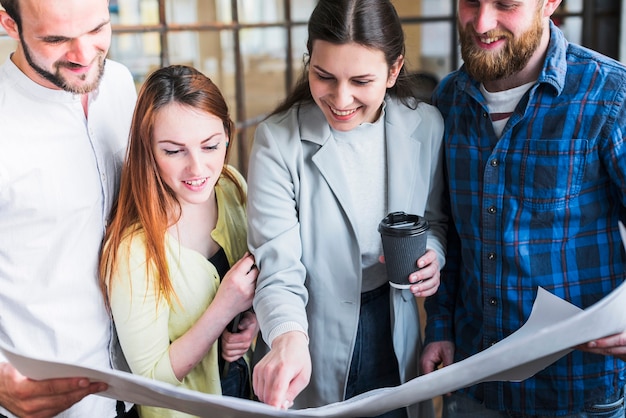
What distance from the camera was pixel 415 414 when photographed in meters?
1.60

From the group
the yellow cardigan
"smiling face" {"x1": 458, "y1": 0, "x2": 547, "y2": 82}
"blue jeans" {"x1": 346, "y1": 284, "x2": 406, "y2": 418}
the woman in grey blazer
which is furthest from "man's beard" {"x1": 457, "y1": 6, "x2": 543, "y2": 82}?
the yellow cardigan

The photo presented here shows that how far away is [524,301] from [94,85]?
39.5 inches

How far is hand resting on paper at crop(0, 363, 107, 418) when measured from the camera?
3.63 feet

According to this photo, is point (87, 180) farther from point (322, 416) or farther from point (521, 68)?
point (521, 68)

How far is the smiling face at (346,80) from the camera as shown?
1384 mm

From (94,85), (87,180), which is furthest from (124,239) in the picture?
(94,85)

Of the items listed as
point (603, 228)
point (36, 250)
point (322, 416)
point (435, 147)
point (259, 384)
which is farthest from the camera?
point (435, 147)

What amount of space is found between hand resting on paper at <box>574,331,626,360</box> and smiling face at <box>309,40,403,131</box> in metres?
0.63

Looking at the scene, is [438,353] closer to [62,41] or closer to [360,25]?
[360,25]

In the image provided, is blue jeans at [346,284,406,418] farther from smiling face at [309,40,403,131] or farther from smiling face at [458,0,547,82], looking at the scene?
smiling face at [458,0,547,82]

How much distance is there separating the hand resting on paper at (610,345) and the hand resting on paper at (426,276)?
309 millimetres

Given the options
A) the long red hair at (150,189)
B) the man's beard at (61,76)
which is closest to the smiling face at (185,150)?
the long red hair at (150,189)

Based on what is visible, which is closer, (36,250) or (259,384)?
(259,384)

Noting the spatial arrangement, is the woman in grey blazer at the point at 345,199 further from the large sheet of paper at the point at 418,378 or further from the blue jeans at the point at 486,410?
the large sheet of paper at the point at 418,378
